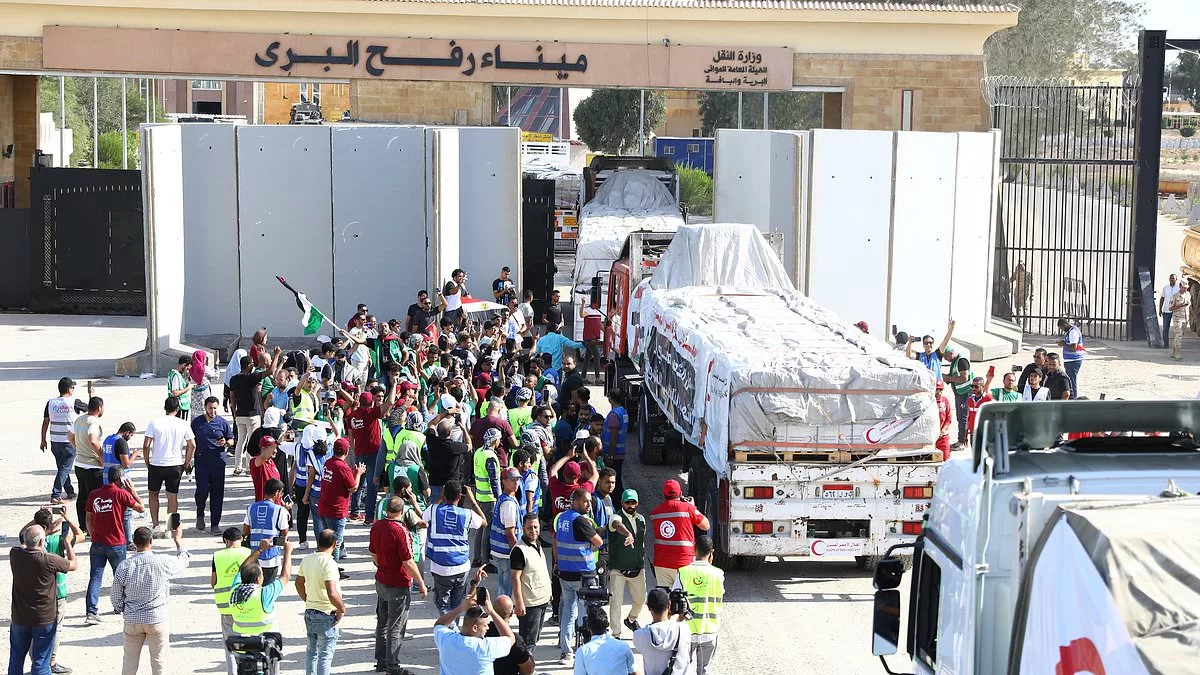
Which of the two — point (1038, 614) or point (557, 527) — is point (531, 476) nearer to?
point (557, 527)

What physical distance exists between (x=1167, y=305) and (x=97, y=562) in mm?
21355

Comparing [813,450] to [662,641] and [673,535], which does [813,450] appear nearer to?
[673,535]

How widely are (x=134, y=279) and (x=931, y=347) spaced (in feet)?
62.4

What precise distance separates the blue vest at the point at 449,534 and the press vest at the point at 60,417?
19.3 ft

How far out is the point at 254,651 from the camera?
388 inches

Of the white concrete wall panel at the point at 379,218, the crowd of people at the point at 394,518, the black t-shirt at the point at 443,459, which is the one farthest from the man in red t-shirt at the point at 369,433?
the white concrete wall panel at the point at 379,218

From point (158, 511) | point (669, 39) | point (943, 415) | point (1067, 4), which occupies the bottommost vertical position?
point (158, 511)

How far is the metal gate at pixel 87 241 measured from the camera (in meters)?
31.2

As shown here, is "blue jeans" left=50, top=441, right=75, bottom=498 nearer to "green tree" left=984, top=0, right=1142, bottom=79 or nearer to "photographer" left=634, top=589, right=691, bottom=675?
"photographer" left=634, top=589, right=691, bottom=675

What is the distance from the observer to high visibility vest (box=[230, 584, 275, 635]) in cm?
995

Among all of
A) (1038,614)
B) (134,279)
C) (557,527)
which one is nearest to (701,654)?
(557,527)

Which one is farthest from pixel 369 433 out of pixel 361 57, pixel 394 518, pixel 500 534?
pixel 361 57

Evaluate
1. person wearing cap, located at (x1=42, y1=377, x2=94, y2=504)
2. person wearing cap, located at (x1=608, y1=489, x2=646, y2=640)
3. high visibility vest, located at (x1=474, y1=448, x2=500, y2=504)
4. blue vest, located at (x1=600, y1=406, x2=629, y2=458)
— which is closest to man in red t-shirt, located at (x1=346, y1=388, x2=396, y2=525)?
high visibility vest, located at (x1=474, y1=448, x2=500, y2=504)

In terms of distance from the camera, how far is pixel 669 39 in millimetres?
33219
